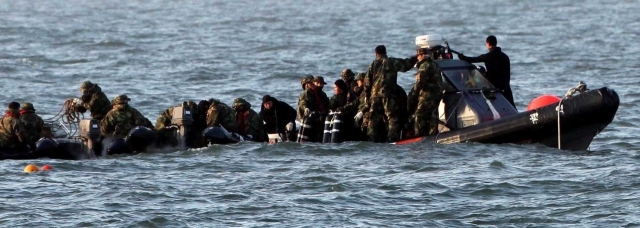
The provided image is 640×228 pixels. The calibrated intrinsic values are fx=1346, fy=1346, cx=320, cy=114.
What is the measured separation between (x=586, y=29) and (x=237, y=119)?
28.0 metres

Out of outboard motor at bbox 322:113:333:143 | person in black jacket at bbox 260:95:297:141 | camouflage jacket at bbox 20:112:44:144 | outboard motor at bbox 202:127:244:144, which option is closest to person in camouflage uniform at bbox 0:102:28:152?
camouflage jacket at bbox 20:112:44:144

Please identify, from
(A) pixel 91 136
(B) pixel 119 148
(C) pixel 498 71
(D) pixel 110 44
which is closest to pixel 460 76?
(C) pixel 498 71

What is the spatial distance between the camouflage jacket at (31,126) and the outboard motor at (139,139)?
3.92 ft

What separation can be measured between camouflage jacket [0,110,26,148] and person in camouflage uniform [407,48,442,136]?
488cm

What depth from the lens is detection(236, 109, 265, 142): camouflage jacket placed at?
696 inches

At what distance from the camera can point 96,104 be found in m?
17.8

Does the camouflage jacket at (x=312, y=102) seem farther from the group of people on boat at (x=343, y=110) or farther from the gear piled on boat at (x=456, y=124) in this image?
the gear piled on boat at (x=456, y=124)

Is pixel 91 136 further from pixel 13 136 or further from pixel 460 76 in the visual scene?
pixel 460 76

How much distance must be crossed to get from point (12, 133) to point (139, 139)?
5.25ft

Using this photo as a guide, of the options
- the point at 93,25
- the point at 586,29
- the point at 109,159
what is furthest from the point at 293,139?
the point at 93,25

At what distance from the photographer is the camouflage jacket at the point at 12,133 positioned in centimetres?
1678

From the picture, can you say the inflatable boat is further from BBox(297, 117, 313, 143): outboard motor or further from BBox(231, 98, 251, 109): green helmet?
BBox(231, 98, 251, 109): green helmet

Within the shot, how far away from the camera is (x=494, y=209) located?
1282cm

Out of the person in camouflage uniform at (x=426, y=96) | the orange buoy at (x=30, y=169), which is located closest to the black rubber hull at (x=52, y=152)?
the orange buoy at (x=30, y=169)
